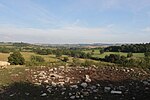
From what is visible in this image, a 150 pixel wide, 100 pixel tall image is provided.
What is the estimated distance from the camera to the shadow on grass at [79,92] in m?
12.0

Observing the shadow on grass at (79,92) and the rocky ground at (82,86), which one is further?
the rocky ground at (82,86)

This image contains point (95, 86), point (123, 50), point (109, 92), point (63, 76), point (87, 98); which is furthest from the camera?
point (123, 50)

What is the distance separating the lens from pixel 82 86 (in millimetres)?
13594

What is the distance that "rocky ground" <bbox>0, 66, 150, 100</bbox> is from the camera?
1221cm

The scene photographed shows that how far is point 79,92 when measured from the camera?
1255 centimetres

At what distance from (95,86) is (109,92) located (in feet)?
3.50

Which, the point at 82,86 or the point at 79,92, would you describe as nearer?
the point at 79,92

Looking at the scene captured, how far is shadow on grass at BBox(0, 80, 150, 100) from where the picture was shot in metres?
12.0

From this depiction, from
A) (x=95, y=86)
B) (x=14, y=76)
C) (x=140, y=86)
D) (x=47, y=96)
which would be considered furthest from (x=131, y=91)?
(x=14, y=76)

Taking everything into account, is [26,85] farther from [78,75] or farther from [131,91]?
[131,91]

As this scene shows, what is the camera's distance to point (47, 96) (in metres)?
12.3

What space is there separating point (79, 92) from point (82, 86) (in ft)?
3.50

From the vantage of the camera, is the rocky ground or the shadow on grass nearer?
the shadow on grass

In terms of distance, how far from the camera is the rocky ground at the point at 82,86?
12.2 meters
